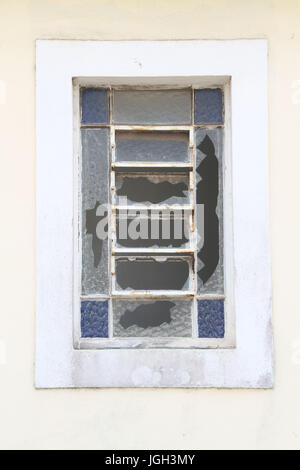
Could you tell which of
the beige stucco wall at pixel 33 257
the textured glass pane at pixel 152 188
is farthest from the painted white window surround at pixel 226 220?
the textured glass pane at pixel 152 188

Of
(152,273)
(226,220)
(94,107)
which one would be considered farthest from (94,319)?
(94,107)

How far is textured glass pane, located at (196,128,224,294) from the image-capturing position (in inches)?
177

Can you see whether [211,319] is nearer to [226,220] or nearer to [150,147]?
[226,220]

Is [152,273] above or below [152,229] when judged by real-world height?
below

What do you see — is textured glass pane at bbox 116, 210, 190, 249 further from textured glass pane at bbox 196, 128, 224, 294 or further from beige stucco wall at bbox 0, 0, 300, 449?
beige stucco wall at bbox 0, 0, 300, 449

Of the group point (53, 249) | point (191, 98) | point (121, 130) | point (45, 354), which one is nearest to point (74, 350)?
point (45, 354)

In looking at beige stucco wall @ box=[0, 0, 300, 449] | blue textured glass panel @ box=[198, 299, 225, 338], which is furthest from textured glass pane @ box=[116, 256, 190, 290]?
beige stucco wall @ box=[0, 0, 300, 449]

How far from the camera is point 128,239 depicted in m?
4.52

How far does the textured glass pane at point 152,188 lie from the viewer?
4539 millimetres

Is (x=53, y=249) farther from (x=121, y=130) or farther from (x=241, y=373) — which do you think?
(x=241, y=373)

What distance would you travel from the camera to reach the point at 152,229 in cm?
453

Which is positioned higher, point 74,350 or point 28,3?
point 28,3

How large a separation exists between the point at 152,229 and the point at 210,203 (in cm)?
34
